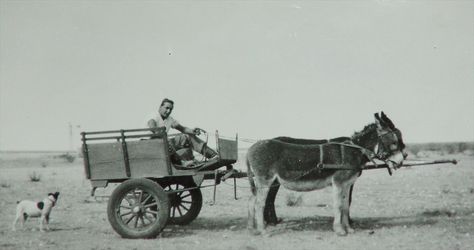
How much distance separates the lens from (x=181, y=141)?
9391mm

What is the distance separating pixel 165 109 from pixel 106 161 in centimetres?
153

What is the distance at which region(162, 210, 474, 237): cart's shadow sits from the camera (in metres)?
9.53

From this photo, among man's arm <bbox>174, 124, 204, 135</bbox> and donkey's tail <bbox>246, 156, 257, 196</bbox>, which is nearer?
donkey's tail <bbox>246, 156, 257, 196</bbox>

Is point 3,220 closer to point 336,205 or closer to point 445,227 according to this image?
point 336,205

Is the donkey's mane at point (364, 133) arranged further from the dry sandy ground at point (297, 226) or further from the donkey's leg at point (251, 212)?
the donkey's leg at point (251, 212)

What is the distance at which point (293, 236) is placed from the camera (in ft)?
28.8

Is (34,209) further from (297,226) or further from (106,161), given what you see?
(297,226)

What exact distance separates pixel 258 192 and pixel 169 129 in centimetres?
235

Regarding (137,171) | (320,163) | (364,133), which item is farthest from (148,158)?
(364,133)

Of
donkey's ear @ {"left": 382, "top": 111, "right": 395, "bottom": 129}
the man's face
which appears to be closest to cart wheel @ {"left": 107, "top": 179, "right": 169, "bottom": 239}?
the man's face

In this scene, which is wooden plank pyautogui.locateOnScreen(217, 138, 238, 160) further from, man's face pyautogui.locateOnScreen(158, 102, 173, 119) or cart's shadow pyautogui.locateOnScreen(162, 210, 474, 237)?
cart's shadow pyautogui.locateOnScreen(162, 210, 474, 237)

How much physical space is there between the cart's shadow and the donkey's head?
140 centimetres

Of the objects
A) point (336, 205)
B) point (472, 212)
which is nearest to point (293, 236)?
point (336, 205)

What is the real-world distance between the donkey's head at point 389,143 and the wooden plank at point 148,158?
3.95 metres
